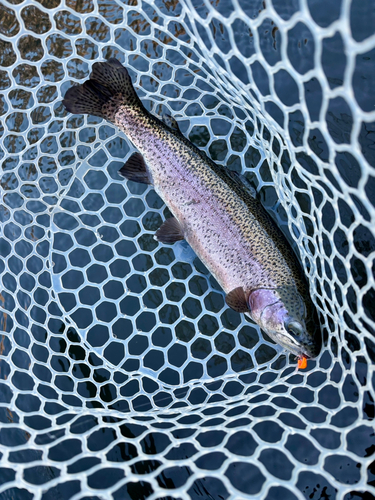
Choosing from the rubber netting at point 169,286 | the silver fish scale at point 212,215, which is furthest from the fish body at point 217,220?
the rubber netting at point 169,286

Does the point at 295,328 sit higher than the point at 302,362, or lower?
higher

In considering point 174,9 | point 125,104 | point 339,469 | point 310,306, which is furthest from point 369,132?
point 339,469

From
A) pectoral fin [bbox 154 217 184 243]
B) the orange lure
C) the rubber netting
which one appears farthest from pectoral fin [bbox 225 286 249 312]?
pectoral fin [bbox 154 217 184 243]

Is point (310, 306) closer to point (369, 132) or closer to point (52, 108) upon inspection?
point (369, 132)

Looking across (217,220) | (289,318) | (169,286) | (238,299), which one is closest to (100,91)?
(217,220)

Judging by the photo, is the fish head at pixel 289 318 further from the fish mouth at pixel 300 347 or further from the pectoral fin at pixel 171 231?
the pectoral fin at pixel 171 231

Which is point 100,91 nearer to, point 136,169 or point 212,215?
point 136,169
